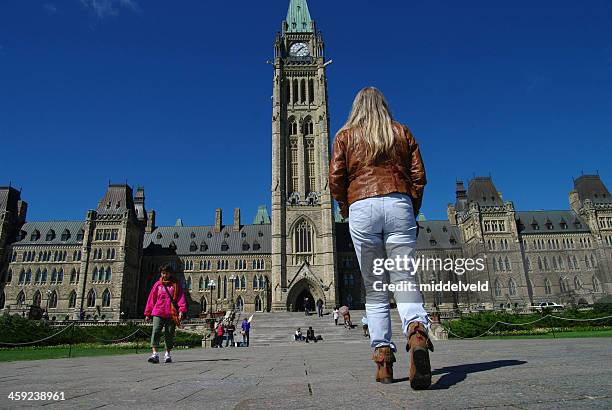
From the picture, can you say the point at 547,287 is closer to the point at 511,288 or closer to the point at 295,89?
the point at 511,288

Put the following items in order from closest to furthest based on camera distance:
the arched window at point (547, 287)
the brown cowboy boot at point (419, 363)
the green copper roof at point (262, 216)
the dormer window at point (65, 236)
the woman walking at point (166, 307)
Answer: the brown cowboy boot at point (419, 363) < the woman walking at point (166, 307) < the arched window at point (547, 287) < the dormer window at point (65, 236) < the green copper roof at point (262, 216)

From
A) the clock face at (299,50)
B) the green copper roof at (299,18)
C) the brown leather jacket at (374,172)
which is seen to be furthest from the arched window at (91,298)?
the brown leather jacket at (374,172)

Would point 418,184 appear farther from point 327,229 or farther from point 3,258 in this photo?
point 3,258

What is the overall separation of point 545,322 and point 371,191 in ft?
77.2

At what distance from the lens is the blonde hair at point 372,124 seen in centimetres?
454

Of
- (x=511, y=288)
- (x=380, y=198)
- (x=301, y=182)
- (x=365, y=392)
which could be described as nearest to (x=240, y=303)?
(x=301, y=182)

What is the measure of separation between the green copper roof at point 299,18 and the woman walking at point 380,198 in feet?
221

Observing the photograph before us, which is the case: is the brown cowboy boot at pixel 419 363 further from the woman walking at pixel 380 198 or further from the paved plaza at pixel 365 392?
the woman walking at pixel 380 198

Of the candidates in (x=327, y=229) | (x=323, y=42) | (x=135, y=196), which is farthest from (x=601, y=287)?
(x=135, y=196)

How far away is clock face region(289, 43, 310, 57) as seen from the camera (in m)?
64.9

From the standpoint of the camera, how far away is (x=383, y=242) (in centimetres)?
441

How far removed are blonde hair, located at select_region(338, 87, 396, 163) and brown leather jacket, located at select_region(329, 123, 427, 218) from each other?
73 mm

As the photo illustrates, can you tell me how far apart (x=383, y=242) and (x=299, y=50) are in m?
65.6

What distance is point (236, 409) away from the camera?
8.75 feet
